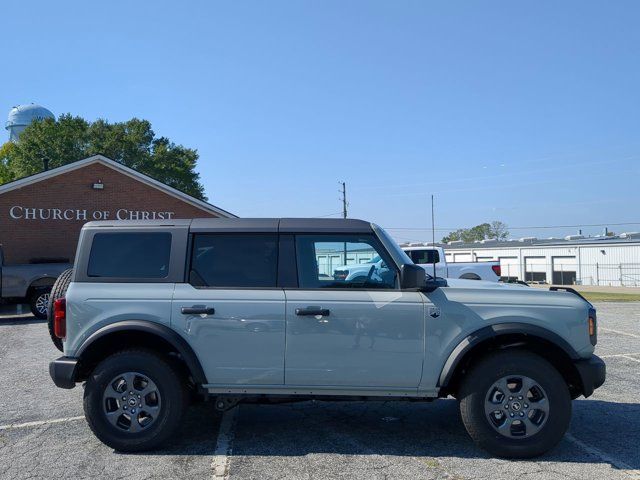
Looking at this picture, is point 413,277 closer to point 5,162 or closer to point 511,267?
point 511,267

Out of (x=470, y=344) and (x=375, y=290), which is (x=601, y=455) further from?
(x=375, y=290)

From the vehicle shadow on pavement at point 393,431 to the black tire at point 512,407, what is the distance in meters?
0.18

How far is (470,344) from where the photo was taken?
182 inches

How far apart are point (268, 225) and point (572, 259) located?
49462 millimetres

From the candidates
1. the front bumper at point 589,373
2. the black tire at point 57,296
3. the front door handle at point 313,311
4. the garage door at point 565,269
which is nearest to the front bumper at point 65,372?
the black tire at point 57,296

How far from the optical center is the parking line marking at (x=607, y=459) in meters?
4.29

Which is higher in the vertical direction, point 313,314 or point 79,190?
point 79,190

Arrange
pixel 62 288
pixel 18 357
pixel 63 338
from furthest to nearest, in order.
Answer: pixel 18 357, pixel 62 288, pixel 63 338

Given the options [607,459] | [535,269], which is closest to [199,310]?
[607,459]

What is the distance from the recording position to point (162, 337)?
471 centimetres

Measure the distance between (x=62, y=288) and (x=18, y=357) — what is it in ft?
14.3

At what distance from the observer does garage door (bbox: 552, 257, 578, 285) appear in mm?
48388

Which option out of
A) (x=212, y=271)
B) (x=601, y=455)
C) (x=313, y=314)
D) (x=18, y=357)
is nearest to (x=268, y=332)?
(x=313, y=314)

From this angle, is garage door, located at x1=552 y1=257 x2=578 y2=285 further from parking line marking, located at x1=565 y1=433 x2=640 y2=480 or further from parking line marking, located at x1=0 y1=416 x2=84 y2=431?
parking line marking, located at x1=0 y1=416 x2=84 y2=431
